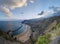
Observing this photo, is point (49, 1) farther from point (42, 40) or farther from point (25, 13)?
point (42, 40)

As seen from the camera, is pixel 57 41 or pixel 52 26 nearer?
pixel 57 41

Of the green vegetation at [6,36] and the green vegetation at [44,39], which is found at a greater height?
the green vegetation at [6,36]

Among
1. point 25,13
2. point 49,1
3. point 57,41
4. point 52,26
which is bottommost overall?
point 57,41

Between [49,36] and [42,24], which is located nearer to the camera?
[49,36]

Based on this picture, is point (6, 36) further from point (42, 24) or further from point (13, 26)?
point (42, 24)

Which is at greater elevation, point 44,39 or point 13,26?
point 13,26

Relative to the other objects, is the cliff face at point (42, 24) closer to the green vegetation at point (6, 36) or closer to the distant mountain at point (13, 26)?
the distant mountain at point (13, 26)

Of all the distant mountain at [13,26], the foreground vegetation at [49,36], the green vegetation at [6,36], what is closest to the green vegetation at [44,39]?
the foreground vegetation at [49,36]

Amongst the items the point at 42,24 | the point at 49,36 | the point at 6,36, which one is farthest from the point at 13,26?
the point at 49,36

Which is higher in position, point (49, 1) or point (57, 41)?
point (49, 1)

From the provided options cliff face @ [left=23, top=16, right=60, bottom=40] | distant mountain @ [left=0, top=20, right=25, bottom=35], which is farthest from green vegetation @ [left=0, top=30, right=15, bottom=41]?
cliff face @ [left=23, top=16, right=60, bottom=40]

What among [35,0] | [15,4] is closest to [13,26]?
[15,4]
